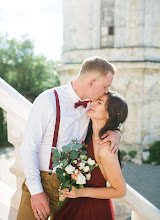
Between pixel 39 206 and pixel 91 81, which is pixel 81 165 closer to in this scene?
pixel 39 206

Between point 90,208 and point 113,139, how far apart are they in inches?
28.8

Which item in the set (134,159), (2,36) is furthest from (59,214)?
(2,36)

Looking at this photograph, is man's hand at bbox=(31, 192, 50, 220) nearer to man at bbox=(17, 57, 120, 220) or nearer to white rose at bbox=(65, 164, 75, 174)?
man at bbox=(17, 57, 120, 220)

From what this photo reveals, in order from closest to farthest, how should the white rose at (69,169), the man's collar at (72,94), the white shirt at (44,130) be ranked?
1. the white rose at (69,169)
2. the white shirt at (44,130)
3. the man's collar at (72,94)

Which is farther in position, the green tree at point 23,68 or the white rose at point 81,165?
the green tree at point 23,68

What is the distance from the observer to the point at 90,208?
7.11 feet

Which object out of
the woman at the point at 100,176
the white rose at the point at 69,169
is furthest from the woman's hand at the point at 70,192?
the white rose at the point at 69,169

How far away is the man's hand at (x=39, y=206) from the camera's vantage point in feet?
6.17

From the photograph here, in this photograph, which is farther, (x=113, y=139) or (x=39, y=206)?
(x=113, y=139)

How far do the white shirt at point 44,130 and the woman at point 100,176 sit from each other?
0.67 feet

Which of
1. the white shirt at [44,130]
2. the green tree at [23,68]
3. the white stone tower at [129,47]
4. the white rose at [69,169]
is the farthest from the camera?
the green tree at [23,68]

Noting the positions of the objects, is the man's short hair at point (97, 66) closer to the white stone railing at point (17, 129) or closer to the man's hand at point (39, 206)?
the white stone railing at point (17, 129)

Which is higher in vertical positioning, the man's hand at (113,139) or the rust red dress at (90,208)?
the man's hand at (113,139)

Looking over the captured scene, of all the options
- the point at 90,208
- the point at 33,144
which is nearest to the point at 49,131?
the point at 33,144
